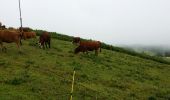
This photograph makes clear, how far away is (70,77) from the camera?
99.7ft

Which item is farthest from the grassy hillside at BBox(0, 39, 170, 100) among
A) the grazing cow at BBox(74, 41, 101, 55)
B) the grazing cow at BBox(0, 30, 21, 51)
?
the grazing cow at BBox(0, 30, 21, 51)

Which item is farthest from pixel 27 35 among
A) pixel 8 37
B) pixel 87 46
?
pixel 8 37

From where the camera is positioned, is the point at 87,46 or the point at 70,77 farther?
the point at 87,46

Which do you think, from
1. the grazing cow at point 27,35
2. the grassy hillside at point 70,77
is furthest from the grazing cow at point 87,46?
the grazing cow at point 27,35

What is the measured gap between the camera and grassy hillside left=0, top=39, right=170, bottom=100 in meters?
26.2

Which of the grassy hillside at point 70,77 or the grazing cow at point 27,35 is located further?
the grazing cow at point 27,35

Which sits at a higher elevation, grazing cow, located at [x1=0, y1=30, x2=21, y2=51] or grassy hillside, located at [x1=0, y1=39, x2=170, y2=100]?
grazing cow, located at [x1=0, y1=30, x2=21, y2=51]

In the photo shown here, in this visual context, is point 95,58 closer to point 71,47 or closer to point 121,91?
point 71,47

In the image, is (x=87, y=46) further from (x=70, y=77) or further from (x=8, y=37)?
(x=70, y=77)

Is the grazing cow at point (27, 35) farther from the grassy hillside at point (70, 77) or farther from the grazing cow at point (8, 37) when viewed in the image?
the grazing cow at point (8, 37)

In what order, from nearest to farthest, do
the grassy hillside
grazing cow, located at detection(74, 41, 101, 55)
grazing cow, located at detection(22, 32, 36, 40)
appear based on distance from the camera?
the grassy hillside → grazing cow, located at detection(74, 41, 101, 55) → grazing cow, located at detection(22, 32, 36, 40)

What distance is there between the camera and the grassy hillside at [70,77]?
85.8ft

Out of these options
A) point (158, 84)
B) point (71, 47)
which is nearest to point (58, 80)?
point (158, 84)

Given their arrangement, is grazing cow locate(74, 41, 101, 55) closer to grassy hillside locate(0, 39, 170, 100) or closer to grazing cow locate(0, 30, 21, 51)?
grassy hillside locate(0, 39, 170, 100)
